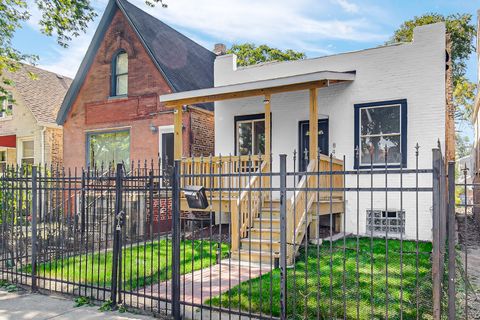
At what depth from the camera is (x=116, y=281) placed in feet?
18.3

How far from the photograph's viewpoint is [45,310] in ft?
17.9

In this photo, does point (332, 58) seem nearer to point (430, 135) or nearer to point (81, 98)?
point (430, 135)

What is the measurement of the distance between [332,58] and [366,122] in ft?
6.89

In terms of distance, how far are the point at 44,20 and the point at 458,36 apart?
20763 mm

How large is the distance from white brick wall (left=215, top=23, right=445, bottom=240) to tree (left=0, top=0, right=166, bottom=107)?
14.2 feet

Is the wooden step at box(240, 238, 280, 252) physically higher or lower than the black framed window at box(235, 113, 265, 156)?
lower

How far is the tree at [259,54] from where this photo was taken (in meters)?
23.8

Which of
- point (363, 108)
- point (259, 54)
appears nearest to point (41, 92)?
point (259, 54)

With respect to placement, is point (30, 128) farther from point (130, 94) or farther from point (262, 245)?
point (262, 245)

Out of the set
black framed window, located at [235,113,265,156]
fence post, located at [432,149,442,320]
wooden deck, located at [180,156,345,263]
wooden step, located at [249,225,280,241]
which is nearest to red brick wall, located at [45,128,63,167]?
black framed window, located at [235,113,265,156]

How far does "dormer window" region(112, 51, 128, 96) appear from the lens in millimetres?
14930

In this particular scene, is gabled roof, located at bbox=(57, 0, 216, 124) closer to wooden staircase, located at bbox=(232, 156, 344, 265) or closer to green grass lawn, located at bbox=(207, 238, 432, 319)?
wooden staircase, located at bbox=(232, 156, 344, 265)

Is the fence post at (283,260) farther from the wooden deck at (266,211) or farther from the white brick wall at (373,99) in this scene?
the white brick wall at (373,99)

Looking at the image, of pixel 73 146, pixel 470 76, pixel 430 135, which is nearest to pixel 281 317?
pixel 430 135
